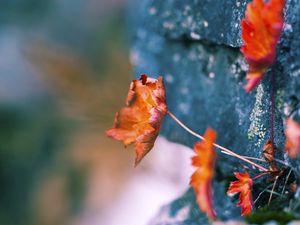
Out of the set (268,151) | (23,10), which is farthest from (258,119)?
(23,10)

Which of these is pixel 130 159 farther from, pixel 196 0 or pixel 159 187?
pixel 196 0

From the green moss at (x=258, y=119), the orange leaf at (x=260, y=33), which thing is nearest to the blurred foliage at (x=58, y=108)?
the green moss at (x=258, y=119)

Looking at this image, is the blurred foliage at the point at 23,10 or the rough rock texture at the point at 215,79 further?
the blurred foliage at the point at 23,10

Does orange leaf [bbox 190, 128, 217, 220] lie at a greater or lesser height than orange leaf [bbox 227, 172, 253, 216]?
greater

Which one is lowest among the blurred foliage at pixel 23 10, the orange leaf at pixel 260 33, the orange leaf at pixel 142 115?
the blurred foliage at pixel 23 10

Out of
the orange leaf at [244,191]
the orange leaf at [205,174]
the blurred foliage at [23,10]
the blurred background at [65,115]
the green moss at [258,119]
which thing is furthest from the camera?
the blurred foliage at [23,10]

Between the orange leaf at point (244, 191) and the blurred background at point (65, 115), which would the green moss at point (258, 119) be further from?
the blurred background at point (65, 115)

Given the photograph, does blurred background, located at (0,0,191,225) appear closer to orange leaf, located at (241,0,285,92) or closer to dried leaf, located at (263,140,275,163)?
dried leaf, located at (263,140,275,163)

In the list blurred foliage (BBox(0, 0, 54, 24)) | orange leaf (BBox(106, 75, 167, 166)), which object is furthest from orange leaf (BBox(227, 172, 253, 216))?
blurred foliage (BBox(0, 0, 54, 24))
